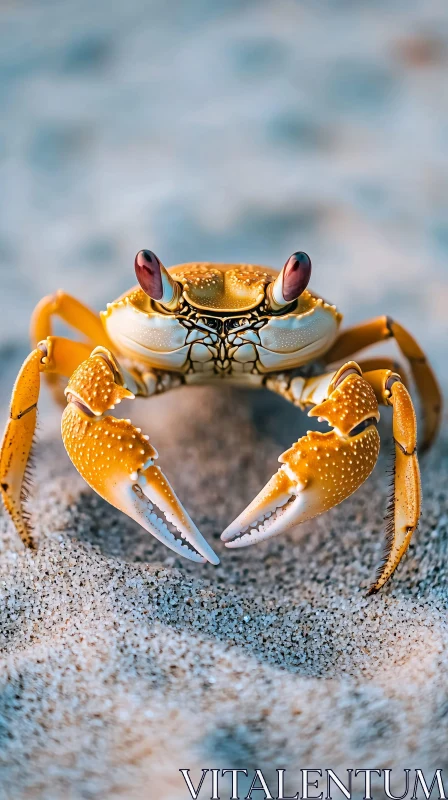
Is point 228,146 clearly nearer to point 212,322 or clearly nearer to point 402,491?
point 212,322

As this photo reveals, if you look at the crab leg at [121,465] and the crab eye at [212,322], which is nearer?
the crab leg at [121,465]

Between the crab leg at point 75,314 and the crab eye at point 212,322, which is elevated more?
the crab leg at point 75,314

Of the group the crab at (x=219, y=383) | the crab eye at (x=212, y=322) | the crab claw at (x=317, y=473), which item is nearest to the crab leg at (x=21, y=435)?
the crab at (x=219, y=383)

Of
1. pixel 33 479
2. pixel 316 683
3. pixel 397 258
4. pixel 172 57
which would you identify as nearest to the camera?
pixel 316 683

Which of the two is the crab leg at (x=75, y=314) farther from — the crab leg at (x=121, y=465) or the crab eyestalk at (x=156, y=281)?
the crab leg at (x=121, y=465)

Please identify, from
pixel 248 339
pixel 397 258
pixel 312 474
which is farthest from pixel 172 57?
pixel 312 474

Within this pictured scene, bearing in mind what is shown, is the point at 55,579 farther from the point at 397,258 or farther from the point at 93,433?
the point at 397,258

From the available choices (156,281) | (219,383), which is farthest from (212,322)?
(219,383)

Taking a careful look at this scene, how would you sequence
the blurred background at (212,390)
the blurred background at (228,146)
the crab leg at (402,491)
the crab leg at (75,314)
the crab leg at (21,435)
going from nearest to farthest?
the blurred background at (212,390), the crab leg at (402,491), the crab leg at (21,435), the crab leg at (75,314), the blurred background at (228,146)
